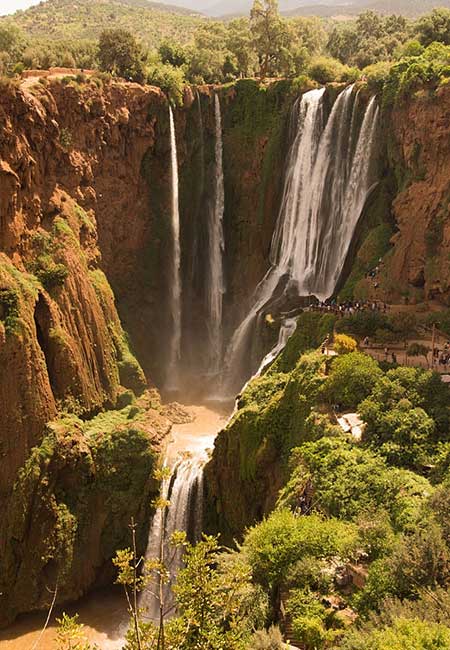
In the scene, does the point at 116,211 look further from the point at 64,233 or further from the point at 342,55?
the point at 342,55

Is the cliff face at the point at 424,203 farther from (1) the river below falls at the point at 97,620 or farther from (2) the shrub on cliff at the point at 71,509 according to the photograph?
(2) the shrub on cliff at the point at 71,509

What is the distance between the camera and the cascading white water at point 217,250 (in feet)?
152

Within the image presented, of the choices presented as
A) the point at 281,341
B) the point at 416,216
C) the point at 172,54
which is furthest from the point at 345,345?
the point at 172,54

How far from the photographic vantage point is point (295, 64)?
52781 mm

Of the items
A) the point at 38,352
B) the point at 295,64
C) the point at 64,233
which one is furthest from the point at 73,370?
the point at 295,64

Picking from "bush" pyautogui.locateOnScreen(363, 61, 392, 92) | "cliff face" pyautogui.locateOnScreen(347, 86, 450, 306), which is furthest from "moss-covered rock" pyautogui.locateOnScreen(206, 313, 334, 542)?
"bush" pyautogui.locateOnScreen(363, 61, 392, 92)

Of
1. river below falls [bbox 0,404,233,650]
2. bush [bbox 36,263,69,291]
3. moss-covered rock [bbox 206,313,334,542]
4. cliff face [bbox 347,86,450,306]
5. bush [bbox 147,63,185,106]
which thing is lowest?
river below falls [bbox 0,404,233,650]

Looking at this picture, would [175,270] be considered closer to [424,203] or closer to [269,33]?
[424,203]

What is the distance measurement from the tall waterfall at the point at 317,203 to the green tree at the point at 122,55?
11633mm

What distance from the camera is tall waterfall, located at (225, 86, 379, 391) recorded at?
126 feet

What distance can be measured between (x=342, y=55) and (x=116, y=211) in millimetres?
38866

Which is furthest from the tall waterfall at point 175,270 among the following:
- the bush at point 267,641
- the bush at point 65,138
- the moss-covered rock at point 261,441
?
the bush at point 267,641

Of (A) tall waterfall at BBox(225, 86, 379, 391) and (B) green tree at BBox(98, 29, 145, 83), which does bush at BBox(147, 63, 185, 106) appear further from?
(A) tall waterfall at BBox(225, 86, 379, 391)

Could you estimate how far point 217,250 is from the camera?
47.2 m
